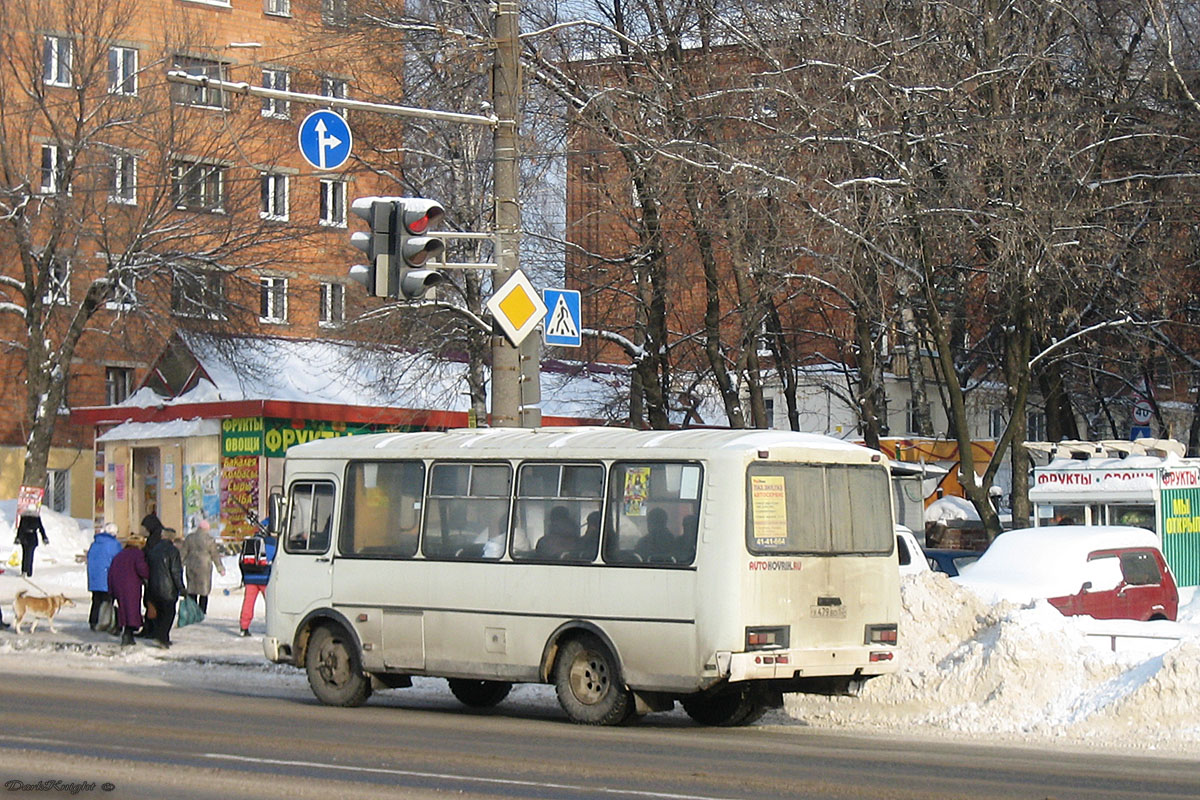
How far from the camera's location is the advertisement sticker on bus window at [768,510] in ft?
45.7

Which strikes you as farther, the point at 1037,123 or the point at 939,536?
the point at 939,536

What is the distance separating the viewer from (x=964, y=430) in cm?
2775

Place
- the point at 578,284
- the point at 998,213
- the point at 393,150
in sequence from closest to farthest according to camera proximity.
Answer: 1. the point at 998,213
2. the point at 578,284
3. the point at 393,150

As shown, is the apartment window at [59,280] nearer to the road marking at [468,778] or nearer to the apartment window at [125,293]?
the apartment window at [125,293]

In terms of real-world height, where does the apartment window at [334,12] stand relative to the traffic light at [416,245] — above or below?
above

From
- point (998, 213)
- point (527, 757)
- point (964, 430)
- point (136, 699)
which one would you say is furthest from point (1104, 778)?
point (964, 430)

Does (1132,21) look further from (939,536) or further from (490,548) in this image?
(490,548)

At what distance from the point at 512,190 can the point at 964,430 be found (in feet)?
42.5

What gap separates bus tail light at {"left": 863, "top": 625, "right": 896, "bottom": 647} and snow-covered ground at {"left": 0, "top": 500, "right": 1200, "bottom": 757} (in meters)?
0.78

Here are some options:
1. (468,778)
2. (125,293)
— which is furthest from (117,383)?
(468,778)

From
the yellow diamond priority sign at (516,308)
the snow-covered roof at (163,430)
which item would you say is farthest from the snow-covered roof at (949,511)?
the yellow diamond priority sign at (516,308)

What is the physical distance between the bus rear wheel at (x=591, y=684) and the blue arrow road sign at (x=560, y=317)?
3839 mm

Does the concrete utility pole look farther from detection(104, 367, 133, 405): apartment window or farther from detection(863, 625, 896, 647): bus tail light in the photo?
detection(104, 367, 133, 405): apartment window

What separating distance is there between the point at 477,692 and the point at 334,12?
14488 mm
